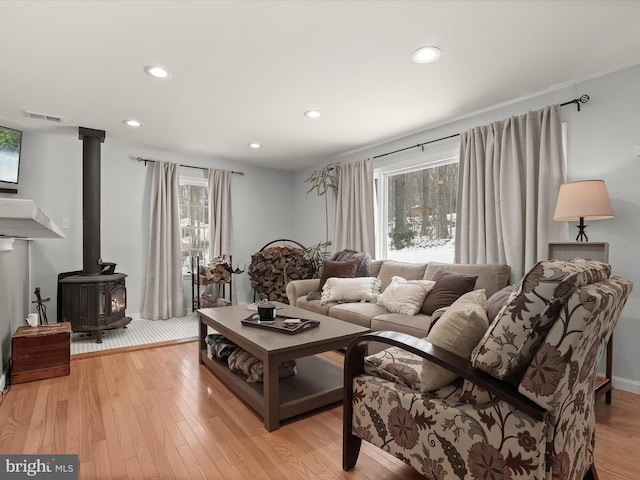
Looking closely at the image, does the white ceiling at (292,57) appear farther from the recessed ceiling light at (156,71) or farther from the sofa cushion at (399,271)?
the sofa cushion at (399,271)

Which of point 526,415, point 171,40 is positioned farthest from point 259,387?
point 171,40

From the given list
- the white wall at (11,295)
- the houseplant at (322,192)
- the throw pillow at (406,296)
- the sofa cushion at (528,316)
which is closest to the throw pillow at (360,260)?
the throw pillow at (406,296)

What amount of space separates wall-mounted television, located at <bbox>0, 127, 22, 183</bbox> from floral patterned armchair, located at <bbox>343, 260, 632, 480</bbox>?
4.43m

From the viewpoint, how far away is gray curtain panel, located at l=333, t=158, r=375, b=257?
4512mm

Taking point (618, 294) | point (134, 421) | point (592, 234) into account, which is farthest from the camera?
point (592, 234)

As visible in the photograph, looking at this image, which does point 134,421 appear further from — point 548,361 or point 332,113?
point 332,113

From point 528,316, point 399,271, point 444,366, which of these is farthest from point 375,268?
point 528,316

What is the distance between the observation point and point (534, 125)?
2.93 m

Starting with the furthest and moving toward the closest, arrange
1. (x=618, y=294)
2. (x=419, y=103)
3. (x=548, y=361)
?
(x=419, y=103) < (x=618, y=294) < (x=548, y=361)

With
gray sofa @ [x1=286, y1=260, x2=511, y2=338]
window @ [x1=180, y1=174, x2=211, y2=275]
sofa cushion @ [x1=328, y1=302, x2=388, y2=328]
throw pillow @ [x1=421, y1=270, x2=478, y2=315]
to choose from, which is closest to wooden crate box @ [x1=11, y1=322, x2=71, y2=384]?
gray sofa @ [x1=286, y1=260, x2=511, y2=338]

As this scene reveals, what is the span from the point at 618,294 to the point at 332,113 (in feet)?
9.32

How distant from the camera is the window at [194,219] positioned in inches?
204

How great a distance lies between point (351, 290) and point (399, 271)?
1.81 ft

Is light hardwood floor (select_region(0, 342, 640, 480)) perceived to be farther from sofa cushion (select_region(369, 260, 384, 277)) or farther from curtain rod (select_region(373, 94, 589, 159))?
curtain rod (select_region(373, 94, 589, 159))
